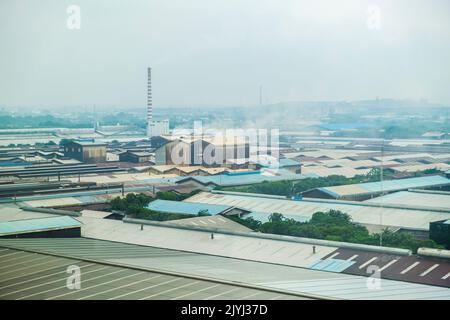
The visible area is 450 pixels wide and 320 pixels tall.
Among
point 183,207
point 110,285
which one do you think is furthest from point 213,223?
point 110,285

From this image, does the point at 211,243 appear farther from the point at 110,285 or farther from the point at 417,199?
the point at 417,199

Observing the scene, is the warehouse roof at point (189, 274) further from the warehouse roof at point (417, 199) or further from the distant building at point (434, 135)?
the distant building at point (434, 135)

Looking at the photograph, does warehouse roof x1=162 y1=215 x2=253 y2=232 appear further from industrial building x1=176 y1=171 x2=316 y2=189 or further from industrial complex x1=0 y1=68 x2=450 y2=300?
industrial building x1=176 y1=171 x2=316 y2=189

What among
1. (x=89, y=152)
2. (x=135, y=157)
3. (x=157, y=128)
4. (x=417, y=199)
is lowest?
(x=417, y=199)

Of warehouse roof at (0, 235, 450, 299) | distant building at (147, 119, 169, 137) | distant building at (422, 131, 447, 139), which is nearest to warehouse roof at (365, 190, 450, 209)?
warehouse roof at (0, 235, 450, 299)

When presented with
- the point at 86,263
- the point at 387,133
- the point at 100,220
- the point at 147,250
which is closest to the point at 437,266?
the point at 147,250

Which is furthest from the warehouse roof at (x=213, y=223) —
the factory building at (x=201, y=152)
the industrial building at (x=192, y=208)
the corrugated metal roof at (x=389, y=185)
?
the factory building at (x=201, y=152)
